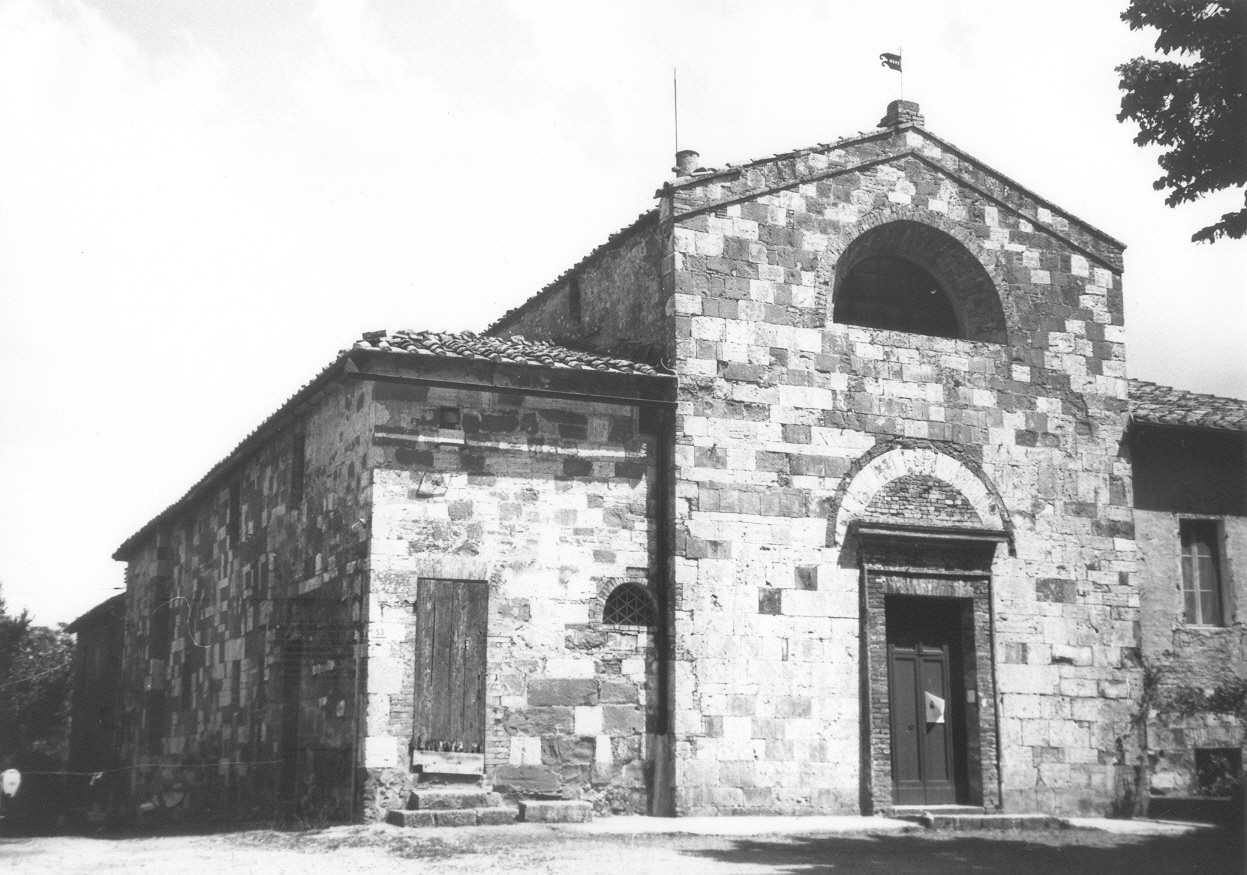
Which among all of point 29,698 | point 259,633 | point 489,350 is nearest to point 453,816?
point 489,350

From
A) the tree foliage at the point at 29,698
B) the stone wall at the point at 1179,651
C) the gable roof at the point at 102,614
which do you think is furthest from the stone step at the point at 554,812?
the tree foliage at the point at 29,698

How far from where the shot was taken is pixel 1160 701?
15.6 m

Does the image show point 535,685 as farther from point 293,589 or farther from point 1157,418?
point 1157,418

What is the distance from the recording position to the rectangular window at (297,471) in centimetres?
1551

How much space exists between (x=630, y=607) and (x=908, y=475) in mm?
3600

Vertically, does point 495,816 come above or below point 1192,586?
below

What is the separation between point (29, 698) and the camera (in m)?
30.2

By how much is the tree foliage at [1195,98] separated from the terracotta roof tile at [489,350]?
5.37m

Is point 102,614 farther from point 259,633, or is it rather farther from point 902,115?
point 902,115

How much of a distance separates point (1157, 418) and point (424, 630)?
9.37 m

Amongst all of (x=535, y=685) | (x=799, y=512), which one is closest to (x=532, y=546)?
(x=535, y=685)

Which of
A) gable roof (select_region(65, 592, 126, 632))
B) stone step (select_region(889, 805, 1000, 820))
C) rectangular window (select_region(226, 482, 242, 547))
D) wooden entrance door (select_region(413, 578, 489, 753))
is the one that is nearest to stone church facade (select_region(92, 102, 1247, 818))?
wooden entrance door (select_region(413, 578, 489, 753))

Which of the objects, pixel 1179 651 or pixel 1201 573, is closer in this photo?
pixel 1179 651

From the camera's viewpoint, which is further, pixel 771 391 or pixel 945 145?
pixel 945 145
